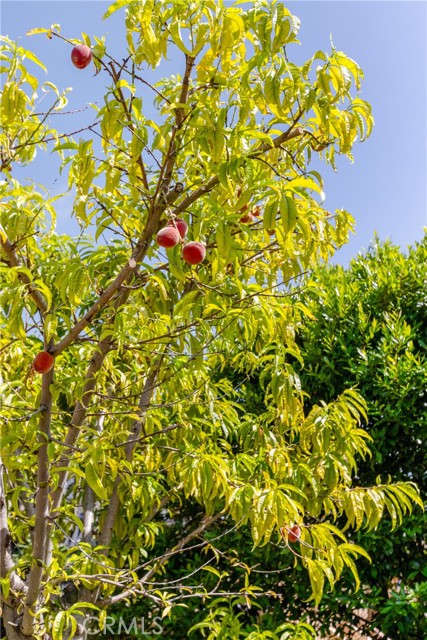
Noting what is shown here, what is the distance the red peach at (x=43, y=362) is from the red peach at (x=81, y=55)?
2.61ft

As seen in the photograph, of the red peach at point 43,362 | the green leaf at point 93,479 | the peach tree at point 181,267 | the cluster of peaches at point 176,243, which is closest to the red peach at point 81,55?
the peach tree at point 181,267

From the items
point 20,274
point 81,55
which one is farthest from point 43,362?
point 81,55

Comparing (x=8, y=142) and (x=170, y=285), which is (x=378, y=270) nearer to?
(x=170, y=285)

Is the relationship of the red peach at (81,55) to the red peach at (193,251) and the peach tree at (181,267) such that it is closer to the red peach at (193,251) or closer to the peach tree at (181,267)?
the peach tree at (181,267)

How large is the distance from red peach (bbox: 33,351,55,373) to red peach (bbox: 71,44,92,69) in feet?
2.61

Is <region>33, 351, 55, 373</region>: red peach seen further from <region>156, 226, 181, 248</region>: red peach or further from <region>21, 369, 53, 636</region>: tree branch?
<region>156, 226, 181, 248</region>: red peach

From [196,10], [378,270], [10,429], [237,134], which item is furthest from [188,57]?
[378,270]

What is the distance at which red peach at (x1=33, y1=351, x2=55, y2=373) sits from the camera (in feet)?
5.82

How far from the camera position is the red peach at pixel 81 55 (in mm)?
1737

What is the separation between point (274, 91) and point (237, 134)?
14 cm

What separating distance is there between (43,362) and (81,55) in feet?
2.73

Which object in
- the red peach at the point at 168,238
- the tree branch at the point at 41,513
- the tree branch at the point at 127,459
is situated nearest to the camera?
the red peach at the point at 168,238

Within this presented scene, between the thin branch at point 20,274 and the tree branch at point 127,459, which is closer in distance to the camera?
the thin branch at point 20,274

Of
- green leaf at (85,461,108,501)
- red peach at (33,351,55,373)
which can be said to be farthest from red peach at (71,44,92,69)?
green leaf at (85,461,108,501)
